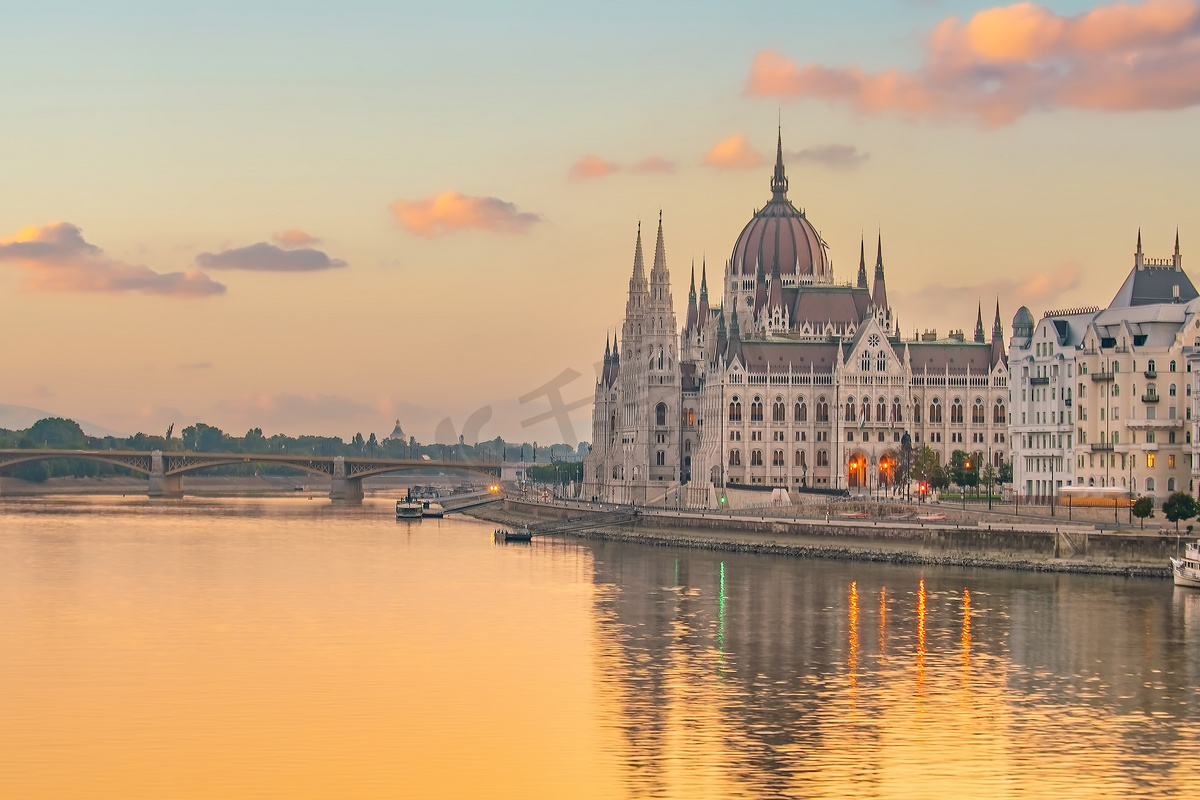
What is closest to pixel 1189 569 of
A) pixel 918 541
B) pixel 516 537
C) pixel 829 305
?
pixel 918 541

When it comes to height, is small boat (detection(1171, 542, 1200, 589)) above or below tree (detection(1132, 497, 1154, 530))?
below

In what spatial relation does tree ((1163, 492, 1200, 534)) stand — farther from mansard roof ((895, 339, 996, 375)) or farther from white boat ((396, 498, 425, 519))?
white boat ((396, 498, 425, 519))

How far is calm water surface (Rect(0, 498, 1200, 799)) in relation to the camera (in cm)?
4188

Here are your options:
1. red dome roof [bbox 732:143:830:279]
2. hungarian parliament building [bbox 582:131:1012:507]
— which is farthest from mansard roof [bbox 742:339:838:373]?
red dome roof [bbox 732:143:830:279]

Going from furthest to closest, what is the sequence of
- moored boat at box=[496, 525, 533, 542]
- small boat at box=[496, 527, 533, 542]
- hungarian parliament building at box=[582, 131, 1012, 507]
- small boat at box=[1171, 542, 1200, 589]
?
1. hungarian parliament building at box=[582, 131, 1012, 507]
2. moored boat at box=[496, 525, 533, 542]
3. small boat at box=[496, 527, 533, 542]
4. small boat at box=[1171, 542, 1200, 589]

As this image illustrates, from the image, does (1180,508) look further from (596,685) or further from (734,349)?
(734,349)

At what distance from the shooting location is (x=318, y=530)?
150 metres

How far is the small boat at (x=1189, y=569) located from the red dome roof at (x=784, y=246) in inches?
4444

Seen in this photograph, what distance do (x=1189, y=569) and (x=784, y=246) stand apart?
11689 centimetres

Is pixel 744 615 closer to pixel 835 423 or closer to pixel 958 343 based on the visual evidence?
pixel 835 423

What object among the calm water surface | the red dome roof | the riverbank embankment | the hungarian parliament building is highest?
the red dome roof

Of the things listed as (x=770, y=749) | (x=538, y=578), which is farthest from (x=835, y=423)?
(x=770, y=749)

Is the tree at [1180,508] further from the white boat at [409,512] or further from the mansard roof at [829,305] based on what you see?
the white boat at [409,512]

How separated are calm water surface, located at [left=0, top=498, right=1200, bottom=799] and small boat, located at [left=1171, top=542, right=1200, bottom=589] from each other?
1433 mm
